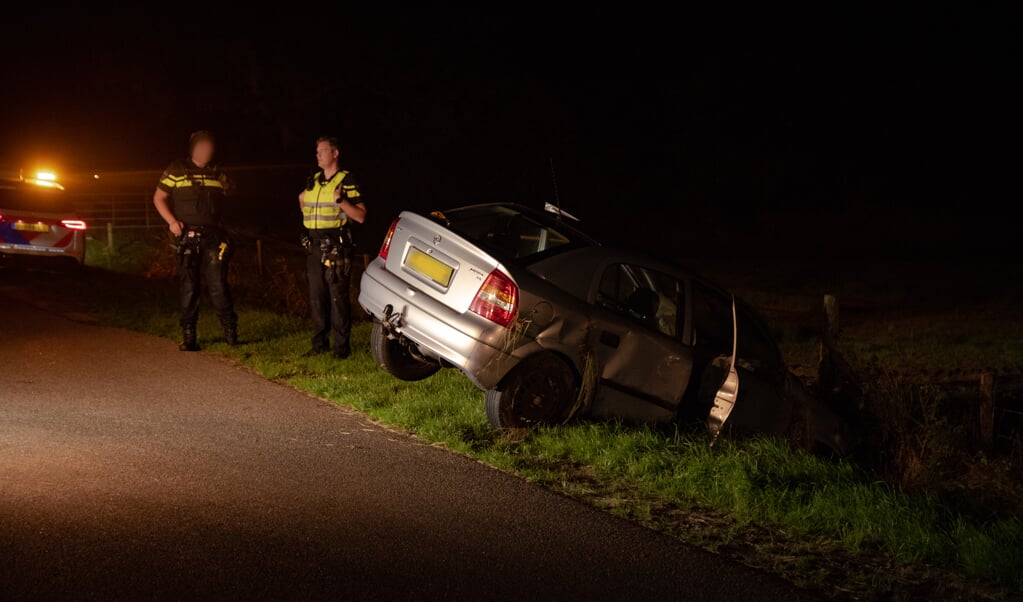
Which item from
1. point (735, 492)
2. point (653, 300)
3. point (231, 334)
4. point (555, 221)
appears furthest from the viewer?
point (231, 334)

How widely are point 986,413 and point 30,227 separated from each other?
41.5 feet

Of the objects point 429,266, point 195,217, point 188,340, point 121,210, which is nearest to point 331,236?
point 195,217

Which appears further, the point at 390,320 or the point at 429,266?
the point at 390,320

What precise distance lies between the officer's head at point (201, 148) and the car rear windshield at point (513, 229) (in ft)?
9.50

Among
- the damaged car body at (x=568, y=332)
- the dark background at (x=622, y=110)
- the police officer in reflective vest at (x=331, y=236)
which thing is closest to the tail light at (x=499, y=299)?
the damaged car body at (x=568, y=332)

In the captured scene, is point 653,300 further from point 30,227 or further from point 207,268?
point 30,227

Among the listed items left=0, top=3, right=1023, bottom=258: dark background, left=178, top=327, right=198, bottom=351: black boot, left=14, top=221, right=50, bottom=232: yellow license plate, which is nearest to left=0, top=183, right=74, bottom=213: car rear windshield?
left=14, top=221, right=50, bottom=232: yellow license plate

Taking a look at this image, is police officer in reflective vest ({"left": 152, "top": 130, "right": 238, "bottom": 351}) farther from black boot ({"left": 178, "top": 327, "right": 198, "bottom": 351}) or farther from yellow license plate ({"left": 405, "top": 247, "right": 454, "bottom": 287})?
yellow license plate ({"left": 405, "top": 247, "right": 454, "bottom": 287})

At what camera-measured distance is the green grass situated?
492cm

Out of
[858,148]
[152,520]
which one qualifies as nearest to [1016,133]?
[858,148]

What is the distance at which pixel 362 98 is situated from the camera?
1689 inches

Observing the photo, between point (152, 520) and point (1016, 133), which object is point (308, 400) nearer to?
point (152, 520)

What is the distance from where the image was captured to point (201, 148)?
9.67 m

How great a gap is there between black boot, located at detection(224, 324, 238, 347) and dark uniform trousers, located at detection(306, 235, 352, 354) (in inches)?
35.0
